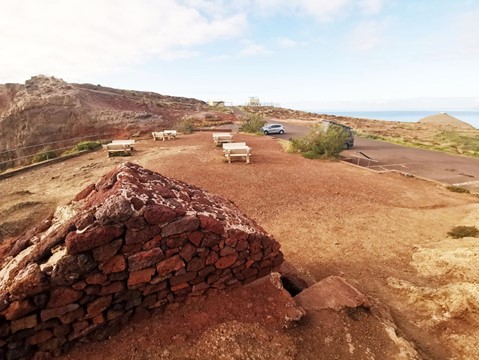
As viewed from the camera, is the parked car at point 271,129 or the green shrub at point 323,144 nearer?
the green shrub at point 323,144

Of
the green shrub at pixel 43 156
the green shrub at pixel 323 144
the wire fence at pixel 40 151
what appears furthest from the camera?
the wire fence at pixel 40 151

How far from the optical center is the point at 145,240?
10.7ft

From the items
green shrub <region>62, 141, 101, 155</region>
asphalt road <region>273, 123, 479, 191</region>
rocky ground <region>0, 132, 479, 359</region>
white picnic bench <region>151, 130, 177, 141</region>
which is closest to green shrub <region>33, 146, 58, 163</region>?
green shrub <region>62, 141, 101, 155</region>

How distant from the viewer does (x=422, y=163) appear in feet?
51.8

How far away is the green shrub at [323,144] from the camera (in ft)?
52.7

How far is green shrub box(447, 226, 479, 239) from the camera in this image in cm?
686

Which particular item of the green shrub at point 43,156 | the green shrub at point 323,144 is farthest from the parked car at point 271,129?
the green shrub at point 43,156

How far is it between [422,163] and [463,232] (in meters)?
10.2

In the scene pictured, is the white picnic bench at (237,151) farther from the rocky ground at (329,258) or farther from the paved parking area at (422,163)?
the paved parking area at (422,163)

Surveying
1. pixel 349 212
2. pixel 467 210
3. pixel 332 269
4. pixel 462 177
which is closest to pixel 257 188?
Answer: pixel 349 212

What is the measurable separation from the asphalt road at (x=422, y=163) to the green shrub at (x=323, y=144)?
1184 millimetres

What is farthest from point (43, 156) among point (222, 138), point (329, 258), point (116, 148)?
point (329, 258)

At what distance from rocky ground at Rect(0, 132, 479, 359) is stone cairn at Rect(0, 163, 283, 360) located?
10.8 inches

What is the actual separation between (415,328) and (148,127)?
996 inches
